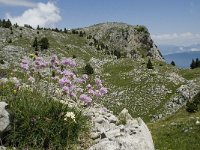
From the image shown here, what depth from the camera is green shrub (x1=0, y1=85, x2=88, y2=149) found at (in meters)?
13.8

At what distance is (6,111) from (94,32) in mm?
98637

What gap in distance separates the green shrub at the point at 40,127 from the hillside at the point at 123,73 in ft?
43.8

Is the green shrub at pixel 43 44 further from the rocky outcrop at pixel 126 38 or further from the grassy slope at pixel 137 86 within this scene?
the rocky outcrop at pixel 126 38

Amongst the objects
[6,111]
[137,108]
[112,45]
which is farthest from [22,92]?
[112,45]

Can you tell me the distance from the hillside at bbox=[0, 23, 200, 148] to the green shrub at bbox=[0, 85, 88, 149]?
13.4 metres

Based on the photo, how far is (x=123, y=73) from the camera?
200 ft

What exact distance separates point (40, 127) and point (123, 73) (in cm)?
4749

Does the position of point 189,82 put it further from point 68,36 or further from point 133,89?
point 68,36

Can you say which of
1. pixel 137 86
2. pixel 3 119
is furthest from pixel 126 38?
pixel 3 119

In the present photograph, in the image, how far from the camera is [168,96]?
2002 inches

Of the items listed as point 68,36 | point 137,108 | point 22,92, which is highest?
point 68,36

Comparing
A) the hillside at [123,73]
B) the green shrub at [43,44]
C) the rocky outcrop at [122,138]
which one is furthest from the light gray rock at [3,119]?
the green shrub at [43,44]

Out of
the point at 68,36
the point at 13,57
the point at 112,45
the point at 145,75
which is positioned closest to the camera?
the point at 145,75

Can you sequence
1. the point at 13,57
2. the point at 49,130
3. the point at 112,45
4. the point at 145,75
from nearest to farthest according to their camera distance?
the point at 49,130 < the point at 145,75 < the point at 13,57 < the point at 112,45
